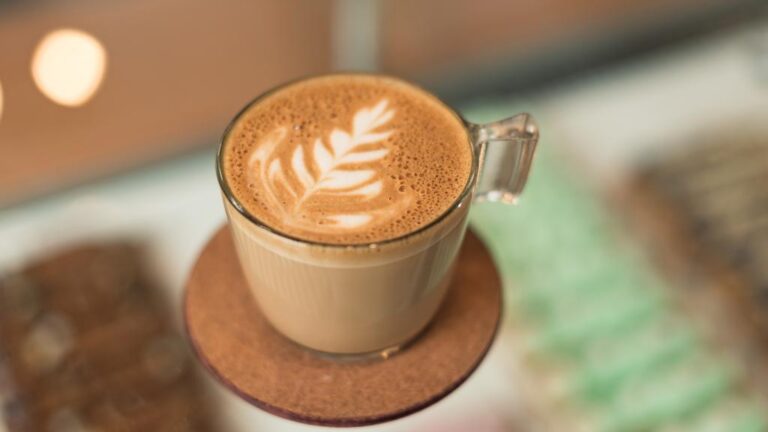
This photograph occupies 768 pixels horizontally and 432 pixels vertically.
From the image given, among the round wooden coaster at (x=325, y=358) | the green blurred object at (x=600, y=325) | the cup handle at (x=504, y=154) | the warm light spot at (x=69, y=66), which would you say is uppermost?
the green blurred object at (x=600, y=325)

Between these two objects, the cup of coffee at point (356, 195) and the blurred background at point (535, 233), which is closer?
the cup of coffee at point (356, 195)

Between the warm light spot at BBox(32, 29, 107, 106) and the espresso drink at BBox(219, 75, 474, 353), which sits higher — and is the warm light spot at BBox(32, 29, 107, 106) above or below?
below

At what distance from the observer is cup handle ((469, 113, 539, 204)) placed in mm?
462

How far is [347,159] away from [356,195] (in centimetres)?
3

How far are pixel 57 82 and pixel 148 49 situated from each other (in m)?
0.22

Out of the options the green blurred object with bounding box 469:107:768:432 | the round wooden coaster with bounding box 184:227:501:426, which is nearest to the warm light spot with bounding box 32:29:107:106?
the green blurred object with bounding box 469:107:768:432

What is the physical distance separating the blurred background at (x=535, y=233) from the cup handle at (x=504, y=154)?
0.53m

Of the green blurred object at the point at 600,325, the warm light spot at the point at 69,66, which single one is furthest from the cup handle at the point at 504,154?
the warm light spot at the point at 69,66

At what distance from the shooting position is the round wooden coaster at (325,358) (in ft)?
1.56

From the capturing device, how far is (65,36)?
1.84m

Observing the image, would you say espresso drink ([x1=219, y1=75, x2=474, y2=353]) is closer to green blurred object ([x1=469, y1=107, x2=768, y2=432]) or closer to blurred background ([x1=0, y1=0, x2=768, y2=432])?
blurred background ([x1=0, y1=0, x2=768, y2=432])

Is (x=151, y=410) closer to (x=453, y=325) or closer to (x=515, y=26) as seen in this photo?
(x=453, y=325)

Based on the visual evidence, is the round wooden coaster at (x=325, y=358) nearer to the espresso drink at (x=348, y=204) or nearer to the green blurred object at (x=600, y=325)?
the espresso drink at (x=348, y=204)

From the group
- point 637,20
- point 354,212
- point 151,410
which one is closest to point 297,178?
point 354,212
